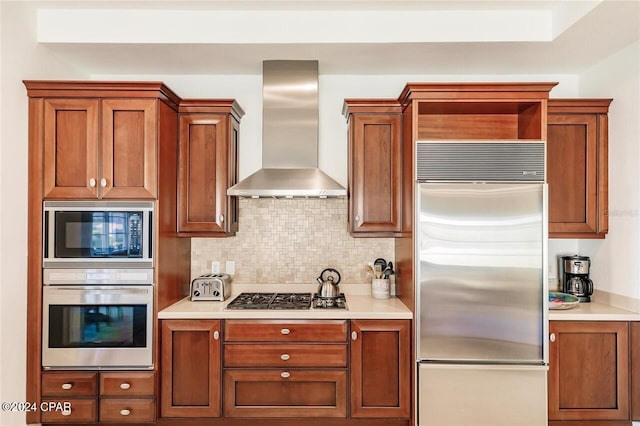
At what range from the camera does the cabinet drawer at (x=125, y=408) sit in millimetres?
2535

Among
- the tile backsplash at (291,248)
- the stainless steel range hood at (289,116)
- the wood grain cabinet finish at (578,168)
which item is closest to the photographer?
the wood grain cabinet finish at (578,168)

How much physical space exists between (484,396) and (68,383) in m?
2.49

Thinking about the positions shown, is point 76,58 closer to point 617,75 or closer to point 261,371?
Result: point 261,371

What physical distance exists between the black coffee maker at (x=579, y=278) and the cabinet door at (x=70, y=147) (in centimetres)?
321

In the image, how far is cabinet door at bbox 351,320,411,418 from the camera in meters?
2.56

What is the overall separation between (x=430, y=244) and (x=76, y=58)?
2.72 m

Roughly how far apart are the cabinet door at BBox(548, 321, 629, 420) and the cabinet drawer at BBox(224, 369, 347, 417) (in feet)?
4.31

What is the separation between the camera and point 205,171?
9.58 feet

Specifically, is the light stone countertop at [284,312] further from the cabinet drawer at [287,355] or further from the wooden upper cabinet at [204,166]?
the wooden upper cabinet at [204,166]

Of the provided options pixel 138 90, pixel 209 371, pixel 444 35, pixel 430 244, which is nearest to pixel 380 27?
pixel 444 35

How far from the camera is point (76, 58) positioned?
2.92 metres

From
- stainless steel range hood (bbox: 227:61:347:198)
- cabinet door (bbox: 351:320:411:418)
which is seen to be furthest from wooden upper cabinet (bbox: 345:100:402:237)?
cabinet door (bbox: 351:320:411:418)

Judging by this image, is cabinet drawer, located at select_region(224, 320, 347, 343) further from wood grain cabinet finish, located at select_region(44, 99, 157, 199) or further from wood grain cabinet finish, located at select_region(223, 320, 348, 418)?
wood grain cabinet finish, located at select_region(44, 99, 157, 199)

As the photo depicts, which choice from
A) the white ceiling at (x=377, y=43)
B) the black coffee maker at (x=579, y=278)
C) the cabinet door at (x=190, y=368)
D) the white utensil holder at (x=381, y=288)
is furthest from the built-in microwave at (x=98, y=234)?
the black coffee maker at (x=579, y=278)
